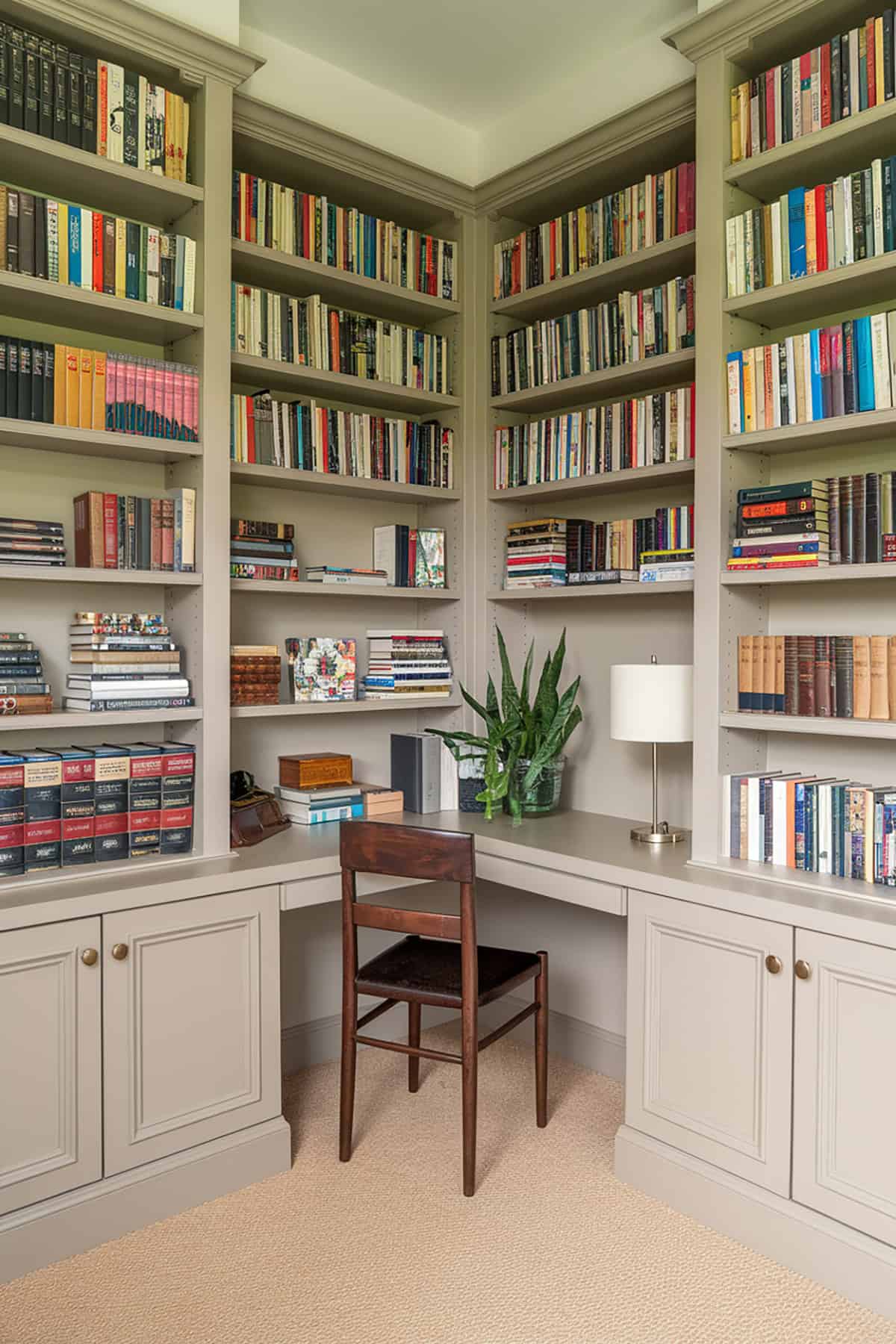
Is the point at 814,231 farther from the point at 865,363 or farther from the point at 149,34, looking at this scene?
the point at 149,34

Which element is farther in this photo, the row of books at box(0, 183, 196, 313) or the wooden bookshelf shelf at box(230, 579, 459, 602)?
the wooden bookshelf shelf at box(230, 579, 459, 602)

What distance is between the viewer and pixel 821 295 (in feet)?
7.90

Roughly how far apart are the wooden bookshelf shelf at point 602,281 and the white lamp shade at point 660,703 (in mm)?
1179

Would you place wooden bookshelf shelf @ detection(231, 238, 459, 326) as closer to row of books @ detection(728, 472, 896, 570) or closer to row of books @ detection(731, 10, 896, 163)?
row of books @ detection(731, 10, 896, 163)

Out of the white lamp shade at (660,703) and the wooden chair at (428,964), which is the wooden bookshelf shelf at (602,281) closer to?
the white lamp shade at (660,703)

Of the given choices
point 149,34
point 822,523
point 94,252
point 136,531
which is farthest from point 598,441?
point 149,34

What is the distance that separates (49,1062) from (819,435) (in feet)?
7.69

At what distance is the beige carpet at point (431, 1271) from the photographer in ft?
6.55

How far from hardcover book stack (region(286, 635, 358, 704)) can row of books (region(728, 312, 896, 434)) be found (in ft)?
4.55

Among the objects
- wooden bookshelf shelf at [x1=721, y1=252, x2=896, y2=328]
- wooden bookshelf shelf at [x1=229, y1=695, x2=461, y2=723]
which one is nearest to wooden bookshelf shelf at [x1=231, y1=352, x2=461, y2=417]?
wooden bookshelf shelf at [x1=229, y1=695, x2=461, y2=723]

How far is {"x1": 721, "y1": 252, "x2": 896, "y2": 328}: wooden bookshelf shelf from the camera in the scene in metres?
2.24

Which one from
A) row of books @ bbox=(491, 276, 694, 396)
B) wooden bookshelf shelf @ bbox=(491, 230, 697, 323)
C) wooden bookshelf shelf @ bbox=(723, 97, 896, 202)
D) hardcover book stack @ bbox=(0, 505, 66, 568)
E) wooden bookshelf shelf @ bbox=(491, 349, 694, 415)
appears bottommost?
hardcover book stack @ bbox=(0, 505, 66, 568)

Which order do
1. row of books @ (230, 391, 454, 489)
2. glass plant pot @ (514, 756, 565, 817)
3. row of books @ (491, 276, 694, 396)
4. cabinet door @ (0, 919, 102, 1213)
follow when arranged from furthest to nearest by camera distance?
glass plant pot @ (514, 756, 565, 817) → row of books @ (230, 391, 454, 489) → row of books @ (491, 276, 694, 396) → cabinet door @ (0, 919, 102, 1213)

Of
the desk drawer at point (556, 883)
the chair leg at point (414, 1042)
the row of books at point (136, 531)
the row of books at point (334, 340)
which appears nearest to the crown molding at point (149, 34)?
the row of books at point (334, 340)
